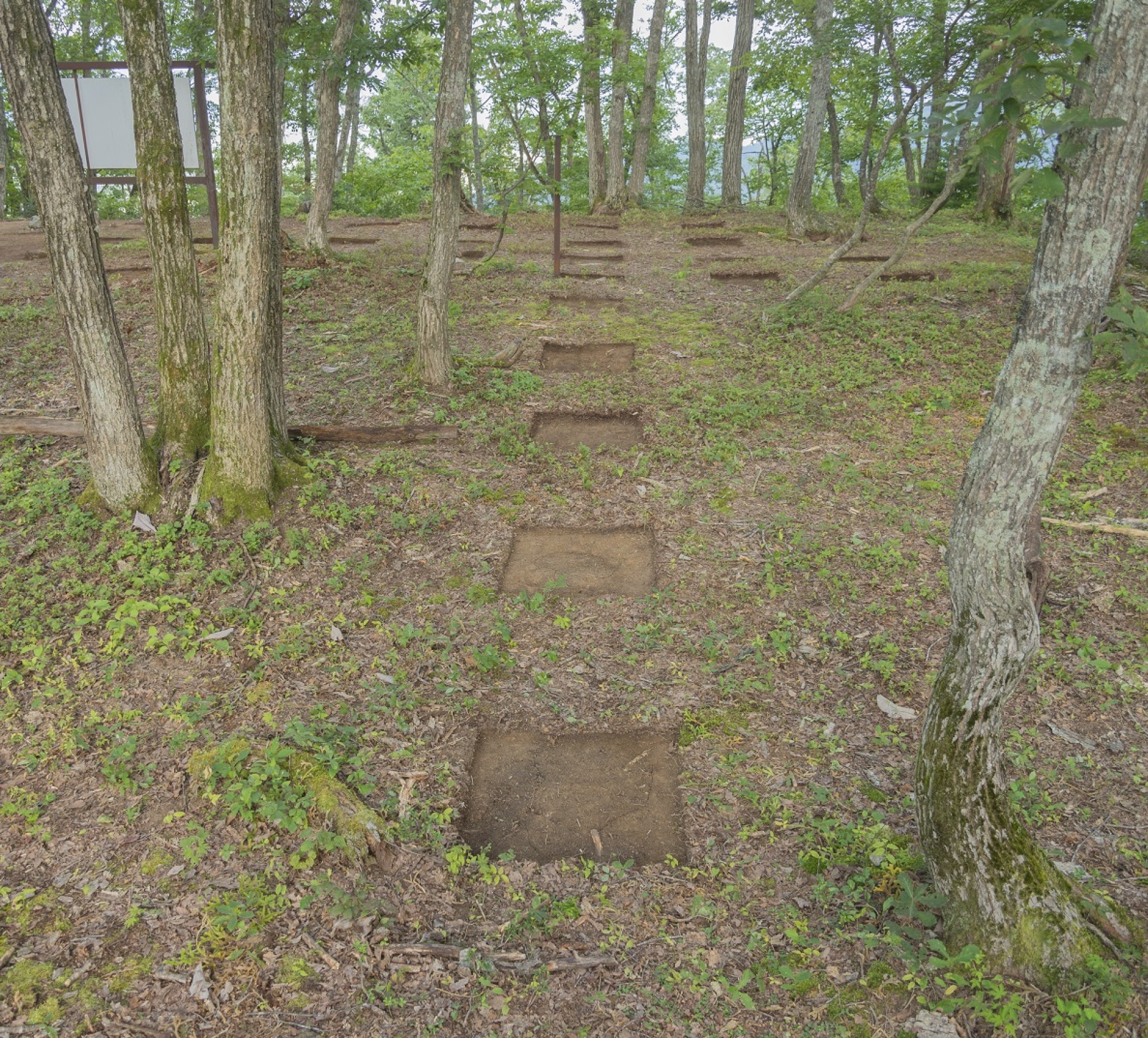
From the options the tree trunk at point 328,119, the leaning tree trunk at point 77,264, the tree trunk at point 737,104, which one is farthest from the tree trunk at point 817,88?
the leaning tree trunk at point 77,264

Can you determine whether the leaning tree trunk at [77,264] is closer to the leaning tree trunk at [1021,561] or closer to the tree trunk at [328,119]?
the leaning tree trunk at [1021,561]

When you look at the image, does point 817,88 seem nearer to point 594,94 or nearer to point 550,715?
point 594,94

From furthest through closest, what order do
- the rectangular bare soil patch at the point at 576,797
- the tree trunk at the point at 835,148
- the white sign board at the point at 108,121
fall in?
the tree trunk at the point at 835,148
the white sign board at the point at 108,121
the rectangular bare soil patch at the point at 576,797

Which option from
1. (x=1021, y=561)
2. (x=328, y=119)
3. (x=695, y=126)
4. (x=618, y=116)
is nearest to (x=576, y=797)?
(x=1021, y=561)

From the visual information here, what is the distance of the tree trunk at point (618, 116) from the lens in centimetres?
1652

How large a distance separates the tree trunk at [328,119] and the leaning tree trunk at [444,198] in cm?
269

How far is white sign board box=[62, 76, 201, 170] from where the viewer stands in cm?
941

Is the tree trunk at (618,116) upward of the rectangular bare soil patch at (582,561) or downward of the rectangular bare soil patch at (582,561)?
upward

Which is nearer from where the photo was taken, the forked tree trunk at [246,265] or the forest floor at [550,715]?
the forest floor at [550,715]

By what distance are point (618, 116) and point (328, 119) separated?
9.02m

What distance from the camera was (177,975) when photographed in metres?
2.71

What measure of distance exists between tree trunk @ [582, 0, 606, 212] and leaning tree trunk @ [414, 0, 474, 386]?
438 cm

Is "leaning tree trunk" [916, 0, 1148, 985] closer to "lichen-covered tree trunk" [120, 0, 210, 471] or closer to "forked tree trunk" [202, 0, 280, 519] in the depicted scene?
"forked tree trunk" [202, 0, 280, 519]

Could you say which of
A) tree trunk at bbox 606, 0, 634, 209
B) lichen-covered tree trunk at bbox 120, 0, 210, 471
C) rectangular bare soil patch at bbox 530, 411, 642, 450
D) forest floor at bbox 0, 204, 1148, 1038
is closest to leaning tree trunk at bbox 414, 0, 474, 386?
forest floor at bbox 0, 204, 1148, 1038
